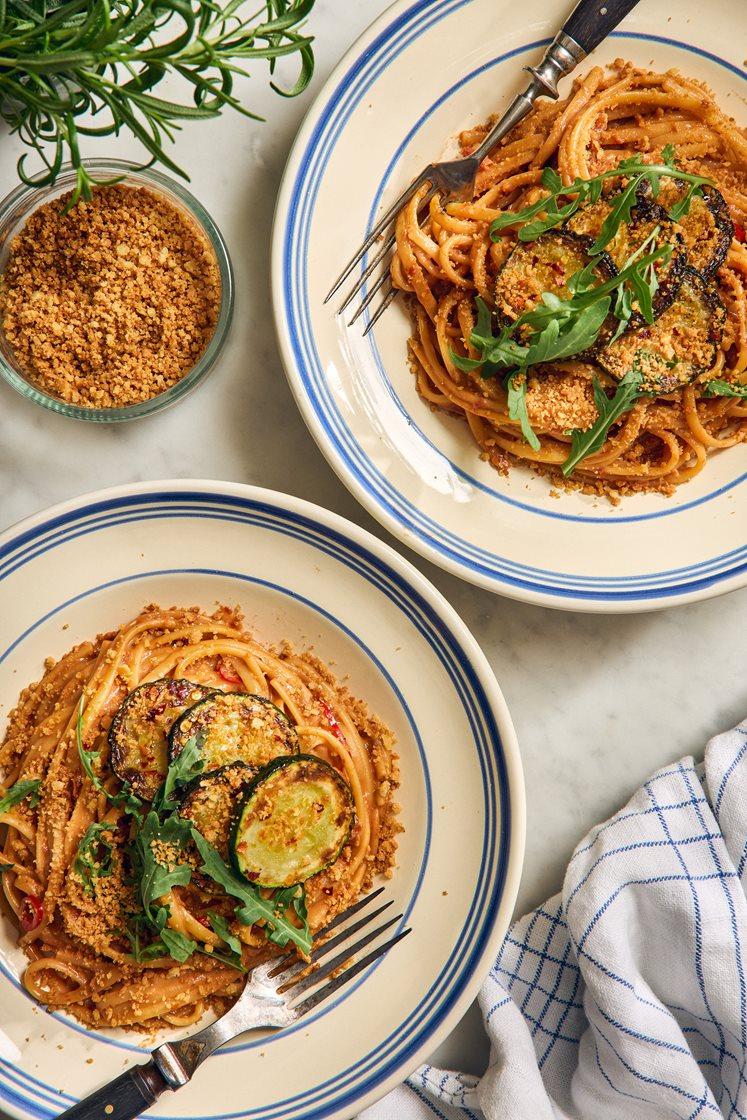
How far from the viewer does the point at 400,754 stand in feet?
10.5


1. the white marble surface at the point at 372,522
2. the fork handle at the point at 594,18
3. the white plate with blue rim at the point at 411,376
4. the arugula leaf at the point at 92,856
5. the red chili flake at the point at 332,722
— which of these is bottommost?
the arugula leaf at the point at 92,856

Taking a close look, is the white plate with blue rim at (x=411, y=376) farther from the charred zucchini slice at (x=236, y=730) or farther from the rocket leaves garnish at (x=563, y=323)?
the charred zucchini slice at (x=236, y=730)

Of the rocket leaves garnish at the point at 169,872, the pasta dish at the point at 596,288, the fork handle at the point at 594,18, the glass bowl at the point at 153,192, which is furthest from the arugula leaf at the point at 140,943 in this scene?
the fork handle at the point at 594,18

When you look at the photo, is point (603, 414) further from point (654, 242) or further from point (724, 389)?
point (654, 242)

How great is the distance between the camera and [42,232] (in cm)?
323

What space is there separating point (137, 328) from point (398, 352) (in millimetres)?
885

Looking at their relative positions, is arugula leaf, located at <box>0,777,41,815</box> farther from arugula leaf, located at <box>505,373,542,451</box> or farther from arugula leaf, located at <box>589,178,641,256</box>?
arugula leaf, located at <box>589,178,641,256</box>

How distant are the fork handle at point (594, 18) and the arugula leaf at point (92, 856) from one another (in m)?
2.93

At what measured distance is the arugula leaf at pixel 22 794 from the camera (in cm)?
307

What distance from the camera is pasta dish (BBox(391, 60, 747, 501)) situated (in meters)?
3.10

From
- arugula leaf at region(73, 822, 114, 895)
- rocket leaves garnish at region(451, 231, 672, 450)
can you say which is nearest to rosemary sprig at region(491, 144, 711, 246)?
rocket leaves garnish at region(451, 231, 672, 450)

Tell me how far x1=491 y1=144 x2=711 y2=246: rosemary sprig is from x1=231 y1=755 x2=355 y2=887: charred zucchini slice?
1.83m

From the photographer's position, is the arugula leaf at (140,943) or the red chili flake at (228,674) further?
the red chili flake at (228,674)

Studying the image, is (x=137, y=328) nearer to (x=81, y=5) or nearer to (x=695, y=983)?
(x=81, y=5)
